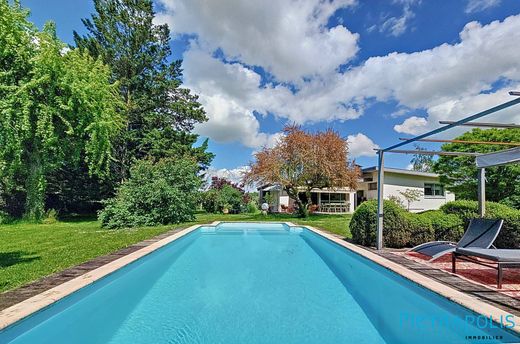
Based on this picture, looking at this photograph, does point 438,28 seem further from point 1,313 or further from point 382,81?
point 1,313

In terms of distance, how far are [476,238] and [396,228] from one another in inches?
81.0

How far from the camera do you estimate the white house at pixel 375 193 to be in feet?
91.5

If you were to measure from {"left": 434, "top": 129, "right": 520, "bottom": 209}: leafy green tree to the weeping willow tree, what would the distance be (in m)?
23.4

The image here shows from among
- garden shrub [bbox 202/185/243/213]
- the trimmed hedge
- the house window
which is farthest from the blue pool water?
the house window

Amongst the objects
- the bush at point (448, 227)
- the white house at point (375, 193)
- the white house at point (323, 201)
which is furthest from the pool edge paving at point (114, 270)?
the white house at point (323, 201)

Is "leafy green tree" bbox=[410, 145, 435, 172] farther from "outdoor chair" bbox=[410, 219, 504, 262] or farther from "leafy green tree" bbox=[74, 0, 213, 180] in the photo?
"outdoor chair" bbox=[410, 219, 504, 262]

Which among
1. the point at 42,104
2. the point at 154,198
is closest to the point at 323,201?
the point at 154,198

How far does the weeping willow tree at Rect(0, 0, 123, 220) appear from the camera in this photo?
43.2 ft

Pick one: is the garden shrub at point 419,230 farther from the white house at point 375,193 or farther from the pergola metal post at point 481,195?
the white house at point 375,193

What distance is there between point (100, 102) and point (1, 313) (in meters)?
15.2

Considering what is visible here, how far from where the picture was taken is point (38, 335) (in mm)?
3137

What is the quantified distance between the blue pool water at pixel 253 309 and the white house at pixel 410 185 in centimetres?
2329

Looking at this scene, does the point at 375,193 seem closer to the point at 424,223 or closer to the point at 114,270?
the point at 424,223

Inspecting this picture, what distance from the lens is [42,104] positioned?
14234 millimetres
